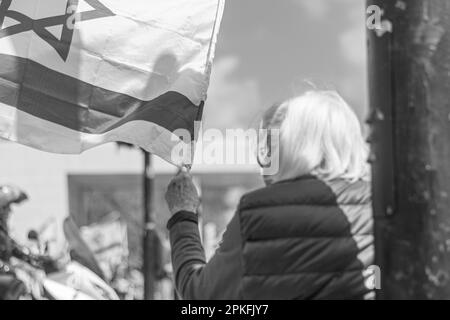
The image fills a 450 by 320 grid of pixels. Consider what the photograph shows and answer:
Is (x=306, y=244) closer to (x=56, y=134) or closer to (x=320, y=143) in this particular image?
(x=320, y=143)

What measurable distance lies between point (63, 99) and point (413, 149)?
98.0 inches

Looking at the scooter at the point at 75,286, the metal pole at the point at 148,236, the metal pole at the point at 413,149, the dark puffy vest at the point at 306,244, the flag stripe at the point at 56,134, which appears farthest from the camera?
the metal pole at the point at 148,236

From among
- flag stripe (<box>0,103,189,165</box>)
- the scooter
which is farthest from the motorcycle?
flag stripe (<box>0,103,189,165</box>)

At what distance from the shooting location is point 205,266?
2.67 meters

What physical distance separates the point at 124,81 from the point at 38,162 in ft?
97.5

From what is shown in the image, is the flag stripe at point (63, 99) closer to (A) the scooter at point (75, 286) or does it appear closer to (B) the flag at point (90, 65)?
(B) the flag at point (90, 65)

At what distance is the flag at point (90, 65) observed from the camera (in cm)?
420

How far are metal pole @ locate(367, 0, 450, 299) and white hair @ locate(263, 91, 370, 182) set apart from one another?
367mm

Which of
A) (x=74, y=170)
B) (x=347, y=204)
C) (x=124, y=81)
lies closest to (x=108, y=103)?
(x=124, y=81)

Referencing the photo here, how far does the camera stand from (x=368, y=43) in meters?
2.32

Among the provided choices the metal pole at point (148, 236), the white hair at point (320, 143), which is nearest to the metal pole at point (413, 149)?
the white hair at point (320, 143)

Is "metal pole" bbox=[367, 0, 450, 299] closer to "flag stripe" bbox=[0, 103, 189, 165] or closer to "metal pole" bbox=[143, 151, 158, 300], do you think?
"flag stripe" bbox=[0, 103, 189, 165]

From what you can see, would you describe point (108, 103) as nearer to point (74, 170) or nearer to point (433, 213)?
point (433, 213)

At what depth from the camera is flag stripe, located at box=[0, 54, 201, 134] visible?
423cm
